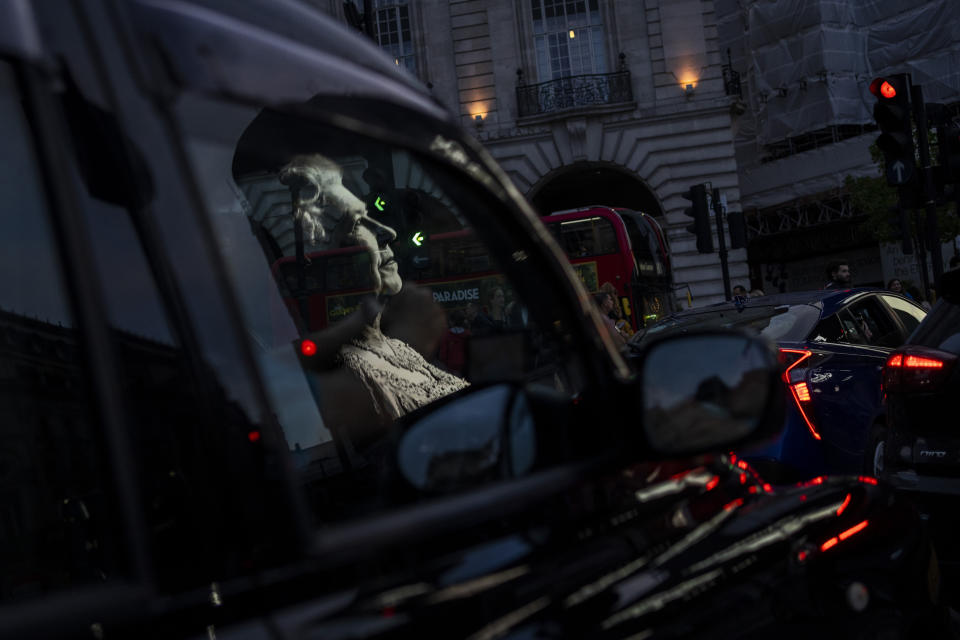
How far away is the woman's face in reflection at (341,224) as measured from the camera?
2.39 m

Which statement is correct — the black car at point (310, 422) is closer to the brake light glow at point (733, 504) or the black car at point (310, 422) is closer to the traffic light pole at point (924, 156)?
the brake light glow at point (733, 504)

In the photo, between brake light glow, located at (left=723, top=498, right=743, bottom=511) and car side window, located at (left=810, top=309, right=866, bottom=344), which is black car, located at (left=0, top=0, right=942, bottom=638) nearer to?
brake light glow, located at (left=723, top=498, right=743, bottom=511)

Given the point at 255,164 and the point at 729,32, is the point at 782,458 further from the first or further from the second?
Result: the point at 729,32

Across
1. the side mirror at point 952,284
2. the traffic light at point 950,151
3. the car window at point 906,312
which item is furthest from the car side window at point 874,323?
the side mirror at point 952,284

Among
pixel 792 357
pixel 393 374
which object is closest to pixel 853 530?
pixel 393 374

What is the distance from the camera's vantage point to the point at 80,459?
1607 millimetres

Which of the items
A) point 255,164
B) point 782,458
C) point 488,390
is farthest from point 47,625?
point 782,458

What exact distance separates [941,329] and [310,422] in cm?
323

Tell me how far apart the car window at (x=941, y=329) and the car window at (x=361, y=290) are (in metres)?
2.48

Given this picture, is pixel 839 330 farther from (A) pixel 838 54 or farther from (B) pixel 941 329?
(A) pixel 838 54

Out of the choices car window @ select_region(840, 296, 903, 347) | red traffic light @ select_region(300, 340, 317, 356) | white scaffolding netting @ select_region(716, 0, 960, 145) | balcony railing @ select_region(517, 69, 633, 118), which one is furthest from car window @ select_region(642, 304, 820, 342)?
white scaffolding netting @ select_region(716, 0, 960, 145)

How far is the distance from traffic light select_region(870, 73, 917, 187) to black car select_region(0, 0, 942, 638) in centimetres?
784

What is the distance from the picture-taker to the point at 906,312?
26.3ft

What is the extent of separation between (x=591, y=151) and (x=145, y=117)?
28.1 meters
